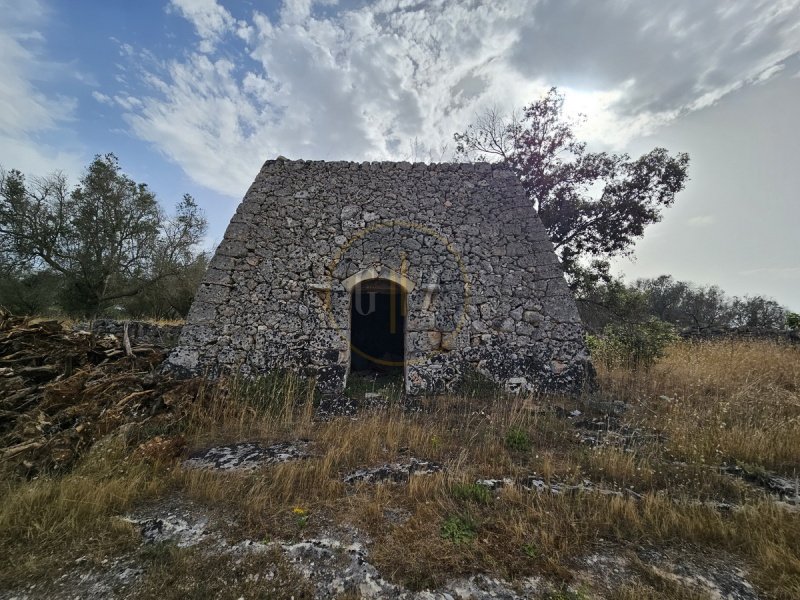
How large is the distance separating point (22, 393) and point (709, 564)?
21.4ft

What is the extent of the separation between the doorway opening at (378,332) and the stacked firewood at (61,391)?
4.28 m

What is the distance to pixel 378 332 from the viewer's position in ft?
31.5

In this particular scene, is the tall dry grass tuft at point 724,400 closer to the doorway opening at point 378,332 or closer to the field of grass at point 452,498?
the field of grass at point 452,498

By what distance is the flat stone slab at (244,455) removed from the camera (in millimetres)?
3359

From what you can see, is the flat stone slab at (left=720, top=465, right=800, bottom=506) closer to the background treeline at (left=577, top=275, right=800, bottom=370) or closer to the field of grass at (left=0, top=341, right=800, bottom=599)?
the field of grass at (left=0, top=341, right=800, bottom=599)

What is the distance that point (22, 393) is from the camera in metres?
3.66

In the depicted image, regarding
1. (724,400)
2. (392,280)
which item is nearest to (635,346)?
(724,400)

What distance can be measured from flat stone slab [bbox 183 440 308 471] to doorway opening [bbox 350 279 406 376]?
3982mm

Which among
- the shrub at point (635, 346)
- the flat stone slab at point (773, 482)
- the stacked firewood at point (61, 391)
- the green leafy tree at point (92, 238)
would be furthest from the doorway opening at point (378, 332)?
the green leafy tree at point (92, 238)

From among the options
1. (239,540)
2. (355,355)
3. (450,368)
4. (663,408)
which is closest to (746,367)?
(663,408)

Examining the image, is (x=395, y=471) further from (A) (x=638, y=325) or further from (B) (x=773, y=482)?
(A) (x=638, y=325)

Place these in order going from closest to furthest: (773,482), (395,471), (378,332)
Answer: (773,482) < (395,471) < (378,332)

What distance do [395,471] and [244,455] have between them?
5.50 ft

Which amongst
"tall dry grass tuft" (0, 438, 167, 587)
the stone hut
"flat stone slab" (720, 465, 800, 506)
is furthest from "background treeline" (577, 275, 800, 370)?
"tall dry grass tuft" (0, 438, 167, 587)
